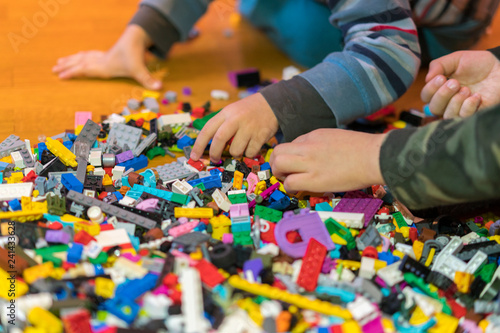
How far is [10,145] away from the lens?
0.88 m

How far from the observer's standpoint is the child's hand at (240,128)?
850 millimetres

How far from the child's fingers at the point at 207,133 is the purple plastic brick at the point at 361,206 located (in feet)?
0.88

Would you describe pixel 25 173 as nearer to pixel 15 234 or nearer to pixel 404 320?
pixel 15 234

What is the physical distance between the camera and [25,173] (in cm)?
82

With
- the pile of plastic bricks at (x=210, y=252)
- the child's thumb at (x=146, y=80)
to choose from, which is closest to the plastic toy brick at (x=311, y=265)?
the pile of plastic bricks at (x=210, y=252)

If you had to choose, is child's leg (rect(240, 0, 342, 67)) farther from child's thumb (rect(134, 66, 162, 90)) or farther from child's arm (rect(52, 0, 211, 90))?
child's thumb (rect(134, 66, 162, 90))

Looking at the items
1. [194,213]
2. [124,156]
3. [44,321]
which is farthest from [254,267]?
[124,156]

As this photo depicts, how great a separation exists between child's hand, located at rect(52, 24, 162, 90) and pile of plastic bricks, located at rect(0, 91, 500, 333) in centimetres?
28

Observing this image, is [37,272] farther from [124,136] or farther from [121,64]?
[121,64]

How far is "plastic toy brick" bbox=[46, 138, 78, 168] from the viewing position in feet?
2.75

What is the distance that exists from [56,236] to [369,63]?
0.66 metres

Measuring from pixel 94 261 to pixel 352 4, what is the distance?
2.49 feet

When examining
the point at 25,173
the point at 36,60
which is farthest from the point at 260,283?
the point at 36,60

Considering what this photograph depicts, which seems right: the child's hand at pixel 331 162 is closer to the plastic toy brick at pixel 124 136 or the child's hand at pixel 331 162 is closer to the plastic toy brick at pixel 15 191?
the plastic toy brick at pixel 124 136
